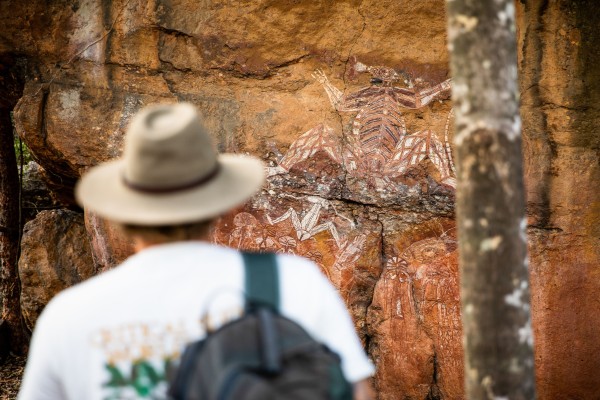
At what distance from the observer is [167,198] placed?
58.5 inches

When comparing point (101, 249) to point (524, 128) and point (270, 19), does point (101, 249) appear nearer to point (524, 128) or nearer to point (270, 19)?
point (270, 19)

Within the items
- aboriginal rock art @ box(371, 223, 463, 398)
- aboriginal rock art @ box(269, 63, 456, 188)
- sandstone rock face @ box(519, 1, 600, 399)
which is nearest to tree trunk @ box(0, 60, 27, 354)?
aboriginal rock art @ box(269, 63, 456, 188)

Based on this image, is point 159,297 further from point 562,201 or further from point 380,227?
point 562,201

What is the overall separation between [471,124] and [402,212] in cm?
252

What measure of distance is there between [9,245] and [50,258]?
31.6 inches

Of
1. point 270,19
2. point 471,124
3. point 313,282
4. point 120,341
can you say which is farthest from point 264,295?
point 270,19

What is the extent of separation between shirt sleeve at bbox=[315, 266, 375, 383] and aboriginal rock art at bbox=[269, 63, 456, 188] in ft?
10.1

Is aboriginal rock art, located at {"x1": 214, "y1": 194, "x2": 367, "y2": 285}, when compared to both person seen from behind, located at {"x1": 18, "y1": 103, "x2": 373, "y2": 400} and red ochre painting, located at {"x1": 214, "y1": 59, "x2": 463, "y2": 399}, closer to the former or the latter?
red ochre painting, located at {"x1": 214, "y1": 59, "x2": 463, "y2": 399}

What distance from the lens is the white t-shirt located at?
4.67ft

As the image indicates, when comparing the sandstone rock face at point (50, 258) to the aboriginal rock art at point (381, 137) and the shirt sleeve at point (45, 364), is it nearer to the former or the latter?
the aboriginal rock art at point (381, 137)

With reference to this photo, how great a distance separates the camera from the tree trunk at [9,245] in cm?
629

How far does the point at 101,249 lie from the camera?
16.2 ft

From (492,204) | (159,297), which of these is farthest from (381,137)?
(159,297)

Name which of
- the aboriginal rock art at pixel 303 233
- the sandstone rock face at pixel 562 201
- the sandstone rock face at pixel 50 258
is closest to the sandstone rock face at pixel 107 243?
the aboriginal rock art at pixel 303 233
